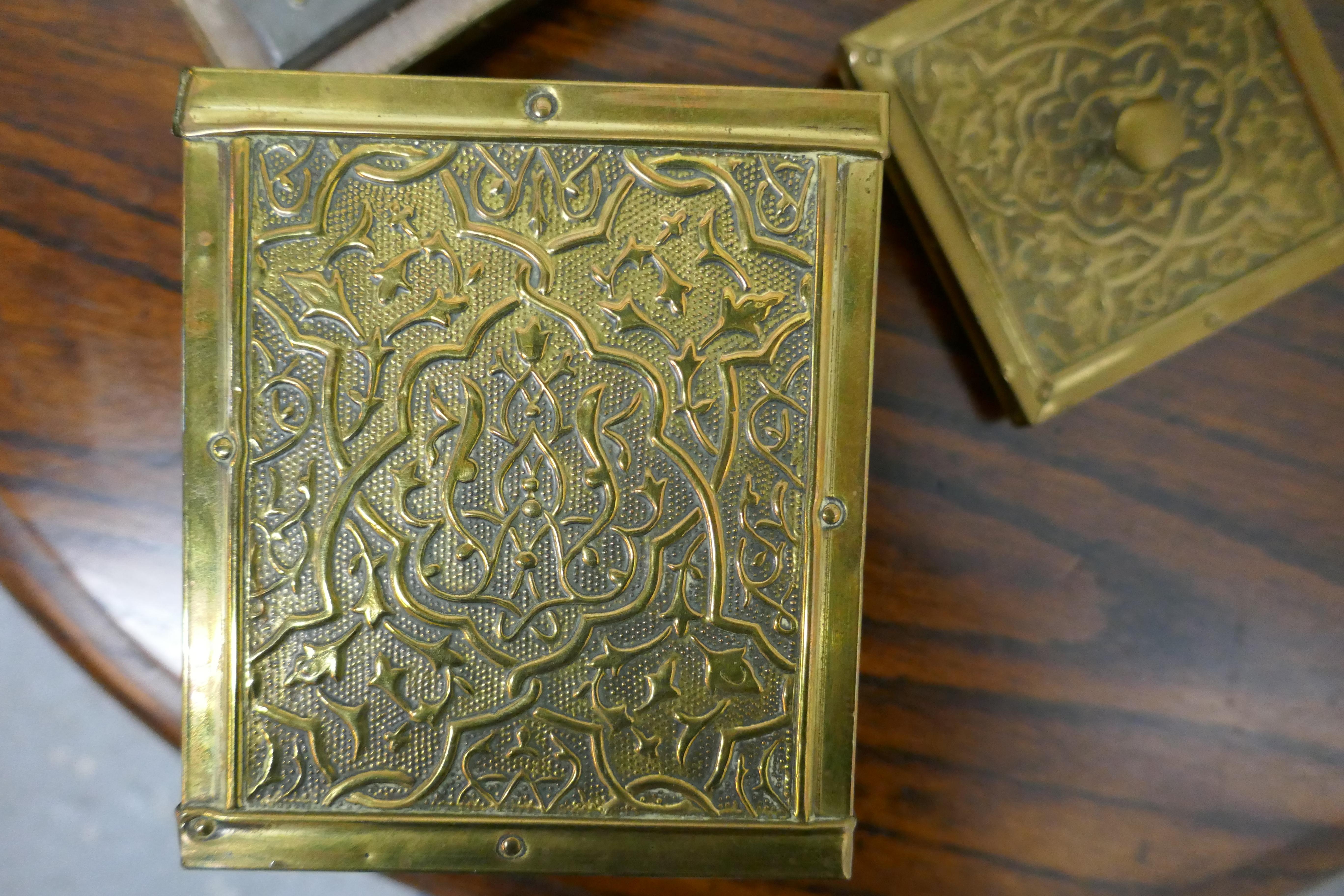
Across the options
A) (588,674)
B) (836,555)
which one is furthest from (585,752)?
(836,555)

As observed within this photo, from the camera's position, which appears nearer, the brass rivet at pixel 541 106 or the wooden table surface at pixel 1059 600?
the brass rivet at pixel 541 106

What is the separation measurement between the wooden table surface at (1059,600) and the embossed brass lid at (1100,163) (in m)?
0.05

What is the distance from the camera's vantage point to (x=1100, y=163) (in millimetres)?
553

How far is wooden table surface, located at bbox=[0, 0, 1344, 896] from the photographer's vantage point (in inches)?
23.9

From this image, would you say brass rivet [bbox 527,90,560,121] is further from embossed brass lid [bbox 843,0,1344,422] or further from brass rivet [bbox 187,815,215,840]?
brass rivet [bbox 187,815,215,840]

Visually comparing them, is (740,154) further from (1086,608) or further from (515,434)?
(1086,608)

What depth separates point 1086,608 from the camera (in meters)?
0.61

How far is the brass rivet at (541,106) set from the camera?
487 mm

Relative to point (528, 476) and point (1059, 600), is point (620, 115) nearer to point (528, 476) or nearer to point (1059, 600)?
point (528, 476)

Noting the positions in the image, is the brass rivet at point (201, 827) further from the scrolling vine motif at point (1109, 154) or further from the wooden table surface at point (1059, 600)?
the scrolling vine motif at point (1109, 154)

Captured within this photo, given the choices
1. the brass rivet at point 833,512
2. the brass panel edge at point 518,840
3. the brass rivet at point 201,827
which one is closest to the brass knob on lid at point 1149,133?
the brass rivet at point 833,512

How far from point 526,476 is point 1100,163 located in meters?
0.41

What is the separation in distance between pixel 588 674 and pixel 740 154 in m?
0.31

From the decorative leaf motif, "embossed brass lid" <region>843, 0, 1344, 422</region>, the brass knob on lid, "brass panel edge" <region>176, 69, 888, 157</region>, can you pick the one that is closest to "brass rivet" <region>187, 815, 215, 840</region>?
the decorative leaf motif
